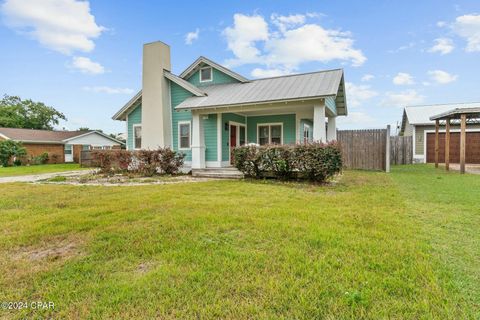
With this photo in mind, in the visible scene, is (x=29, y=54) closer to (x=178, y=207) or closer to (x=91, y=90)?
(x=91, y=90)

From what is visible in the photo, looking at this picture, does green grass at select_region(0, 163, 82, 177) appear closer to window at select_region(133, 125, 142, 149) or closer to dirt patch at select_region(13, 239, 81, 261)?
window at select_region(133, 125, 142, 149)

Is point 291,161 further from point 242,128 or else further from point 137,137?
point 137,137

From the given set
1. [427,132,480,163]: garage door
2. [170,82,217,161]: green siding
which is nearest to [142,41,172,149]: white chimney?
[170,82,217,161]: green siding

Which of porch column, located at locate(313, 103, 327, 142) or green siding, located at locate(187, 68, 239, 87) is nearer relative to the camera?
porch column, located at locate(313, 103, 327, 142)

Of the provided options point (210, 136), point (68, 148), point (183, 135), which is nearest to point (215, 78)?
point (183, 135)

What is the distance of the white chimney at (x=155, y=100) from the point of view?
13.2 metres

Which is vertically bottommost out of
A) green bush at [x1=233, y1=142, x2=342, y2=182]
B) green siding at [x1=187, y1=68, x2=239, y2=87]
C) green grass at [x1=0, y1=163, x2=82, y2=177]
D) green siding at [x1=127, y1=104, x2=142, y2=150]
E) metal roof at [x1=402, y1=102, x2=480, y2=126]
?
green grass at [x1=0, y1=163, x2=82, y2=177]

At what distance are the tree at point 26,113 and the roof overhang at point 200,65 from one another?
36.1 meters

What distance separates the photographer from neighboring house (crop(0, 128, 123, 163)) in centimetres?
2533

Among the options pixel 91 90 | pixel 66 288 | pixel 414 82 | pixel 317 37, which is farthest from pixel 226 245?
pixel 91 90

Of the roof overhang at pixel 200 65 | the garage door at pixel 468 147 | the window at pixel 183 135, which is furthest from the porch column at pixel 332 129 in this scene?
the garage door at pixel 468 147

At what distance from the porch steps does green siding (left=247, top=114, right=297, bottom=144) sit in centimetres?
345

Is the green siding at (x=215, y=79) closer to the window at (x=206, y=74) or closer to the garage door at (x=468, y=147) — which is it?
the window at (x=206, y=74)

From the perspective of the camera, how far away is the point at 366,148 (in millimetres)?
13781
